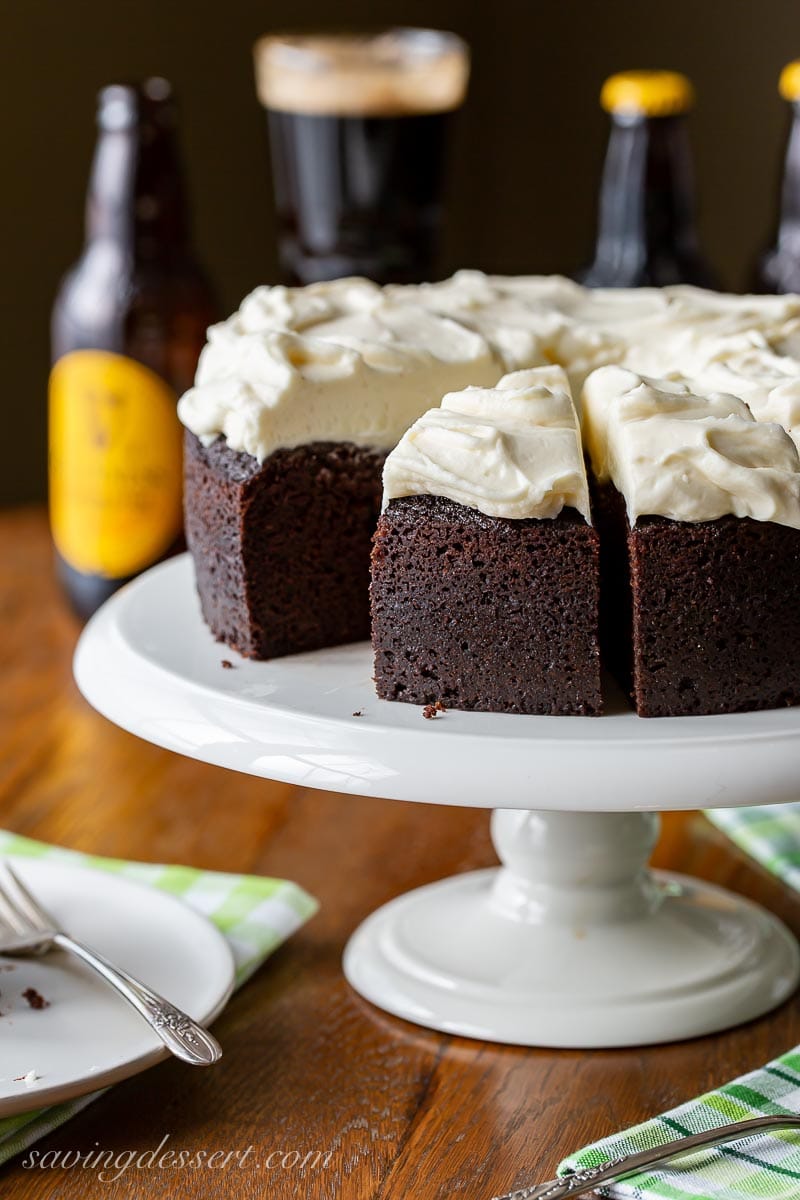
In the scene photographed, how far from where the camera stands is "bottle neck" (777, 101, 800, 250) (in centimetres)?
236

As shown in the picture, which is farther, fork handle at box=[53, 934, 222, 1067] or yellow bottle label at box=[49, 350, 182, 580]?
yellow bottle label at box=[49, 350, 182, 580]

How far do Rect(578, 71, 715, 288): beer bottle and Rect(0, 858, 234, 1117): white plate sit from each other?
1289 millimetres

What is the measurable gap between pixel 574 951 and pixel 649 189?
4.23 feet

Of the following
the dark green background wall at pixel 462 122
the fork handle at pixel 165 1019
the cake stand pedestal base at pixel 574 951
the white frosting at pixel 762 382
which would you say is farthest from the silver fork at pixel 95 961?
the dark green background wall at pixel 462 122

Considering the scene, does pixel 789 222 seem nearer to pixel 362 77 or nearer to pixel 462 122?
pixel 362 77

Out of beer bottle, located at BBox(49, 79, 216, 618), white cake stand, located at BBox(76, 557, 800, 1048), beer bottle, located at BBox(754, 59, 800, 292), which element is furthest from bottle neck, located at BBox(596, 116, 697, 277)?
white cake stand, located at BBox(76, 557, 800, 1048)

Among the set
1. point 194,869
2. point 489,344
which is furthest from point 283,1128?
point 489,344

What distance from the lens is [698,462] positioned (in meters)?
1.24

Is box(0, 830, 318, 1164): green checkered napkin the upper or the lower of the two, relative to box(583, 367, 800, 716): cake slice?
lower

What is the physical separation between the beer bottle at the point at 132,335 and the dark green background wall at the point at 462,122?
4.04 ft

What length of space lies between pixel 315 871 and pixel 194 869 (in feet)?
0.44

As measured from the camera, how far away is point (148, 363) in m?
2.30

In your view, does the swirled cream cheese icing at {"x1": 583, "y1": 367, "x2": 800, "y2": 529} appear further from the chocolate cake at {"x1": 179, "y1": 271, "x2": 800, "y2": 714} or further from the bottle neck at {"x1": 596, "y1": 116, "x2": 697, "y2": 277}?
the bottle neck at {"x1": 596, "y1": 116, "x2": 697, "y2": 277}

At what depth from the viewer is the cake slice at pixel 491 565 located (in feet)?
4.15
